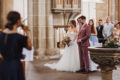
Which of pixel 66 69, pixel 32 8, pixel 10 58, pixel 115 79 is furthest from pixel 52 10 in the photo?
pixel 10 58

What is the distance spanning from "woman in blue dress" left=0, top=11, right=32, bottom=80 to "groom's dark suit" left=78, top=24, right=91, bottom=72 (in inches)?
173

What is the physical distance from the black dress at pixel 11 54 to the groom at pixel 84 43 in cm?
440

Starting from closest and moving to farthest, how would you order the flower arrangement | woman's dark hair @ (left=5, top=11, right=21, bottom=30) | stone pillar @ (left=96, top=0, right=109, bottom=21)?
woman's dark hair @ (left=5, top=11, right=21, bottom=30) < the flower arrangement < stone pillar @ (left=96, top=0, right=109, bottom=21)

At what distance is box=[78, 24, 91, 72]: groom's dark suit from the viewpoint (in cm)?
788

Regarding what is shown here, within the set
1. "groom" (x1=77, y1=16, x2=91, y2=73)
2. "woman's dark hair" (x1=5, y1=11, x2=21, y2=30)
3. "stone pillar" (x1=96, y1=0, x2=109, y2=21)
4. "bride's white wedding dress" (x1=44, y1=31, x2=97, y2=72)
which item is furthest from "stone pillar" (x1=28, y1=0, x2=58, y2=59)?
"woman's dark hair" (x1=5, y1=11, x2=21, y2=30)

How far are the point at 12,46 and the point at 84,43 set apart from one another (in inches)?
181

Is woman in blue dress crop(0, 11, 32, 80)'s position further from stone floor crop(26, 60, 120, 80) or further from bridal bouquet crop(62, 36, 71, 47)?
bridal bouquet crop(62, 36, 71, 47)

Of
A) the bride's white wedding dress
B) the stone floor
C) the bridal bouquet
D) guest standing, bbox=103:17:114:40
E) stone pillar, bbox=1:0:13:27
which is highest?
stone pillar, bbox=1:0:13:27

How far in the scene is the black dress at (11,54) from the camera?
355 centimetres

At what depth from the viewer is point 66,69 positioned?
838cm

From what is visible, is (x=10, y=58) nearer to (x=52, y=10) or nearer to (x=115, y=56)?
(x=115, y=56)

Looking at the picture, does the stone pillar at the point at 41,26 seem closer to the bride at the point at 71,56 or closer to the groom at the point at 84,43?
the bride at the point at 71,56

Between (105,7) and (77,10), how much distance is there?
3.27 m

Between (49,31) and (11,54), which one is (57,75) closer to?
(11,54)
